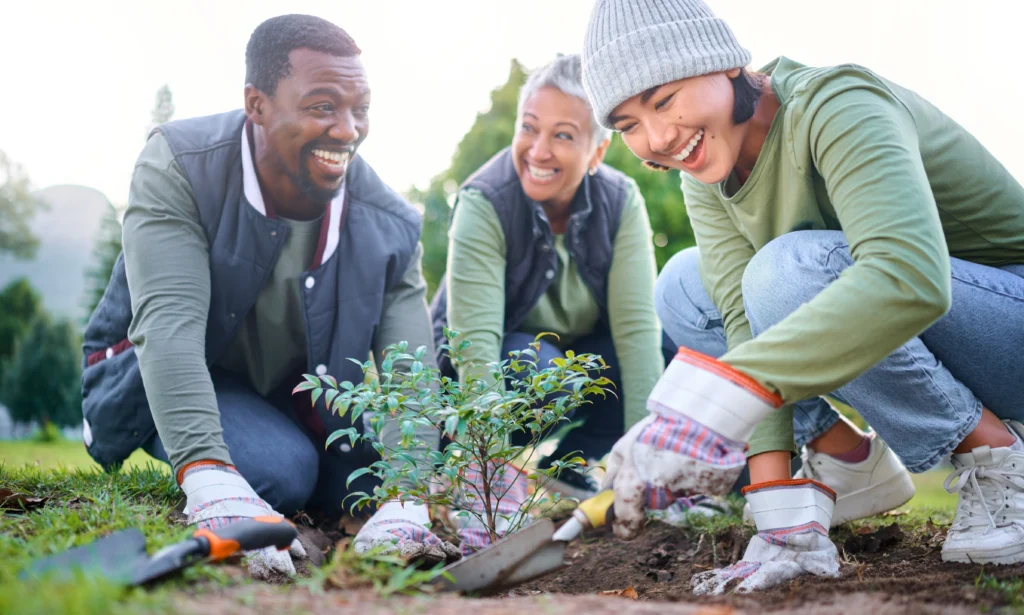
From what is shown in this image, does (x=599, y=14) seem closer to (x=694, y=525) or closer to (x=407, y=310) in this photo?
(x=407, y=310)

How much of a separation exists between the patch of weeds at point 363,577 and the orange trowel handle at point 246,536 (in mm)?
133

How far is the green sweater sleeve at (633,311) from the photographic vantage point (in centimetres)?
354

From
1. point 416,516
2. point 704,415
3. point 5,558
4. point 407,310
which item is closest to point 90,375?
point 407,310

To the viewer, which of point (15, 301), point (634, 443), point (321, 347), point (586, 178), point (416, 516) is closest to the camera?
point (634, 443)

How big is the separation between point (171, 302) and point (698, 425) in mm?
1750

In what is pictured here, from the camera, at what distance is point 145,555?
66.3 inches

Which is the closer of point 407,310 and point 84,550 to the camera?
point 84,550

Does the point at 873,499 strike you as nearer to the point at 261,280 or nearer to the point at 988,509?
the point at 988,509

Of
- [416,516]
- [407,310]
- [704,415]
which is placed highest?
[704,415]

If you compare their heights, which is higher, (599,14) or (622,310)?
(599,14)

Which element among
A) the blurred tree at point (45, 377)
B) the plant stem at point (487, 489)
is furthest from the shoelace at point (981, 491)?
the blurred tree at point (45, 377)

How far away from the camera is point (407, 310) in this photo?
316 cm

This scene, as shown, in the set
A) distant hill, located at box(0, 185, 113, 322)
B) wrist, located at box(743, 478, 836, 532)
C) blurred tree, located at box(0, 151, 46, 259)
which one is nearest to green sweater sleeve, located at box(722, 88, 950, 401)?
wrist, located at box(743, 478, 836, 532)

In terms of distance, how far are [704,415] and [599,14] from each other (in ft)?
4.29
